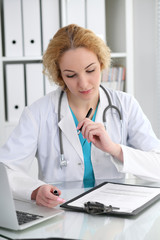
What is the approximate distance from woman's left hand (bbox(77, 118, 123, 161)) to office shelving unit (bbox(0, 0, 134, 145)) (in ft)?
3.85

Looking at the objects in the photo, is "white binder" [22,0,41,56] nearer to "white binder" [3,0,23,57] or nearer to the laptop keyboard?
"white binder" [3,0,23,57]

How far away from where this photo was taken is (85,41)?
1.70 m

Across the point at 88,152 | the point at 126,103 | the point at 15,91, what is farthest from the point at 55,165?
the point at 15,91

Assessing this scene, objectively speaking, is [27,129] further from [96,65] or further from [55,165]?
[96,65]

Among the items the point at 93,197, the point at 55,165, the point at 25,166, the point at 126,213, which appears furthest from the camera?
the point at 55,165

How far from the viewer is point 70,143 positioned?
178 centimetres

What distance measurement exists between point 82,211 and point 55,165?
24.1 inches

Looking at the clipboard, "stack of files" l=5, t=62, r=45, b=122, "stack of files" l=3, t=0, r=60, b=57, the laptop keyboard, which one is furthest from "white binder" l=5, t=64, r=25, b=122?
the laptop keyboard

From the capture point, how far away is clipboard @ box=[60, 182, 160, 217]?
1.19 meters

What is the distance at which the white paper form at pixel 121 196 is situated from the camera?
1.25 meters

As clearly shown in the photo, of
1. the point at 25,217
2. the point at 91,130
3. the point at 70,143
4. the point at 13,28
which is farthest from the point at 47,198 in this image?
the point at 13,28

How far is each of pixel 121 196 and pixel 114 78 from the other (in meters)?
1.58

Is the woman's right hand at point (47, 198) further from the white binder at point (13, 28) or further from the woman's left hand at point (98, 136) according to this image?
the white binder at point (13, 28)

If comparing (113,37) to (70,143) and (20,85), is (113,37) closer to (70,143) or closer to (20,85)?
(20,85)
